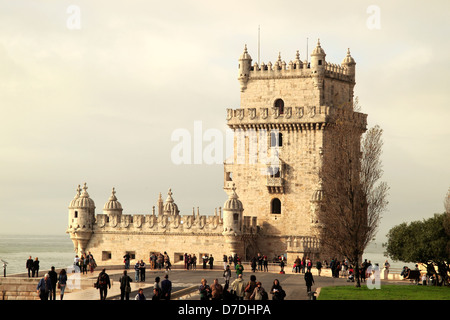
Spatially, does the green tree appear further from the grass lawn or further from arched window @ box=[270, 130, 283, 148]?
Answer: arched window @ box=[270, 130, 283, 148]

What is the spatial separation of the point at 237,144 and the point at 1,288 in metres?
26.3

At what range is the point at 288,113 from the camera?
71.0 meters

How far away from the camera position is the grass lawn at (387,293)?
143 ft

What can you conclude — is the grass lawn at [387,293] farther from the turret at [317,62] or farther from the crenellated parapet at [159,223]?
the turret at [317,62]

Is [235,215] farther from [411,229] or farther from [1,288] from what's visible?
[1,288]

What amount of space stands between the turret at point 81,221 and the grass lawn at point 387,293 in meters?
29.9

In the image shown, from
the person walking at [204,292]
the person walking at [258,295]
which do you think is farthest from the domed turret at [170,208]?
the person walking at [258,295]

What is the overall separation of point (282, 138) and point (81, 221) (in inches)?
705

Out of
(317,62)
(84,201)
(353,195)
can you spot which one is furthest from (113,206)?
(353,195)

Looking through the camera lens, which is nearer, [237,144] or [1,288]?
[1,288]

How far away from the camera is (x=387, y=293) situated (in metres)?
45.8

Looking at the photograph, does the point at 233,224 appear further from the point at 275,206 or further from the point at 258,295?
the point at 258,295

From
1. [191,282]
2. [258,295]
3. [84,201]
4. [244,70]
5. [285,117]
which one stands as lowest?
[258,295]
